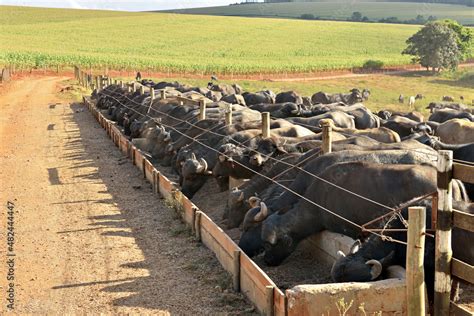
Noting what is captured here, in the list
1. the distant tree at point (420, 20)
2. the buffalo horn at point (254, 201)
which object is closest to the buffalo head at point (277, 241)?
the buffalo horn at point (254, 201)

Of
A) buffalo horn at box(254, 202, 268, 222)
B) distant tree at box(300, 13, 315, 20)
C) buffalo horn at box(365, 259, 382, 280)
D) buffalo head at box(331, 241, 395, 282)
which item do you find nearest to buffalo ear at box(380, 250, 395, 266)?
buffalo head at box(331, 241, 395, 282)

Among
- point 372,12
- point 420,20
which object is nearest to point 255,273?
point 420,20

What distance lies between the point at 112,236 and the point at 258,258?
3175 mm

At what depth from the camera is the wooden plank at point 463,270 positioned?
21.5ft

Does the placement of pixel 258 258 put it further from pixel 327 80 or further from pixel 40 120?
pixel 327 80

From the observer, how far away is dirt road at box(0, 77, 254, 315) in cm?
949

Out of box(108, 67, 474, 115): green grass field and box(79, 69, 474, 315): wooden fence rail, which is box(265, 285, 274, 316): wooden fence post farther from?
box(108, 67, 474, 115): green grass field

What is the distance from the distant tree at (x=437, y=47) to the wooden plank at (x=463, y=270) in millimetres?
77939

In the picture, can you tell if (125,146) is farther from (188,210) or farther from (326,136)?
(326,136)

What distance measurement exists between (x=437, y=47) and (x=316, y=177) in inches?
2960

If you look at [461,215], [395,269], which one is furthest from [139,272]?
[461,215]

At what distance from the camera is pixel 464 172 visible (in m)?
6.63

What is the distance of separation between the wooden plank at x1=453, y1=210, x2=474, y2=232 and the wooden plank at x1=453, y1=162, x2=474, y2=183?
1.14 ft

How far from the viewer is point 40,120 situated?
108 feet
